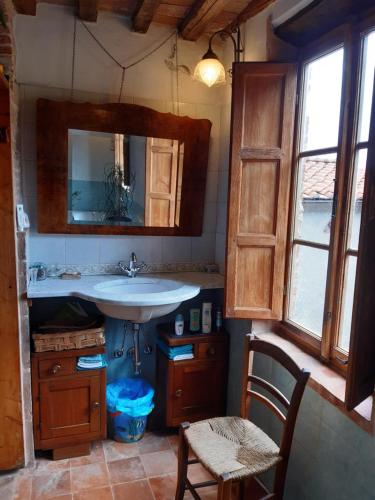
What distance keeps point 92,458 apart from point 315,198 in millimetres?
1814

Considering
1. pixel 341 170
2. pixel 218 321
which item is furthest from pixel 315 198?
pixel 218 321

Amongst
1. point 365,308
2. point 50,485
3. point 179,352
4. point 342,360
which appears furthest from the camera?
point 179,352

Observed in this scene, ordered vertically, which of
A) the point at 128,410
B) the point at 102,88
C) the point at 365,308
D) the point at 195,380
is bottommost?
the point at 128,410

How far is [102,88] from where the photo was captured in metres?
2.30

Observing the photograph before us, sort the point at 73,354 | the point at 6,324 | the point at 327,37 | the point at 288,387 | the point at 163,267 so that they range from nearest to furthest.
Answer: the point at 327,37 → the point at 288,387 → the point at 6,324 → the point at 73,354 → the point at 163,267

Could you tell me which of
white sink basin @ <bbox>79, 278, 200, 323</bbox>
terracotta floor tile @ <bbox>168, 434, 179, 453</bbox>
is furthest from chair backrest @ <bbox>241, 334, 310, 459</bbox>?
terracotta floor tile @ <bbox>168, 434, 179, 453</bbox>

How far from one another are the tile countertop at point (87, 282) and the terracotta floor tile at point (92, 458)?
36.5 inches

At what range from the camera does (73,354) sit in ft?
6.85

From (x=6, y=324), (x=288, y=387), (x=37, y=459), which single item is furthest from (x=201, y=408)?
(x=6, y=324)

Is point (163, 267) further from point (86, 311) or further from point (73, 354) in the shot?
point (73, 354)

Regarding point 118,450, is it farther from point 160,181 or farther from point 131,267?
point 160,181

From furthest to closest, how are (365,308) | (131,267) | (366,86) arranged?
(131,267) → (366,86) → (365,308)

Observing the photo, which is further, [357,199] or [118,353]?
[118,353]

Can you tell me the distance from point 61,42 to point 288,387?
217 cm
